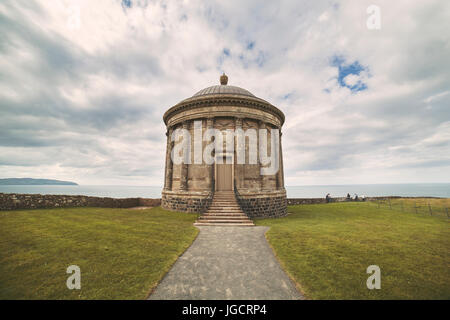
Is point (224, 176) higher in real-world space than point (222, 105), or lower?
lower

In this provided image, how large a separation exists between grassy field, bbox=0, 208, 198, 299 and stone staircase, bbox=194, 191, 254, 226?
9.25 feet

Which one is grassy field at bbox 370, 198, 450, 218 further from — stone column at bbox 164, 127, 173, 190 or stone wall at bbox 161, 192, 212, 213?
stone column at bbox 164, 127, 173, 190

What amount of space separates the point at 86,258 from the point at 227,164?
A: 12.3 meters

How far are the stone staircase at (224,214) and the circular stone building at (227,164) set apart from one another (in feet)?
2.26

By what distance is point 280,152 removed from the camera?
2081cm

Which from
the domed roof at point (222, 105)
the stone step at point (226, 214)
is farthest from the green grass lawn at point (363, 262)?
the domed roof at point (222, 105)

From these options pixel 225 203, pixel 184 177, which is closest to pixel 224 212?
pixel 225 203

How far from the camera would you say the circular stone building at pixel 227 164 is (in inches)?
639

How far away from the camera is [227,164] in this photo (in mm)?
16781

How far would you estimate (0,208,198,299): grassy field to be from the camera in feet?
14.1

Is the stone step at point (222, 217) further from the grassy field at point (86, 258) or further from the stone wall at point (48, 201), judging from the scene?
the stone wall at point (48, 201)

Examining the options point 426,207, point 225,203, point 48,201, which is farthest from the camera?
point 426,207

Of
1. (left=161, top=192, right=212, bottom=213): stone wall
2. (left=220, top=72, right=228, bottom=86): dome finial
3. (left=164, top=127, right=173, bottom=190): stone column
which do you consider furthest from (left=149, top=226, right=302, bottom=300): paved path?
(left=220, top=72, right=228, bottom=86): dome finial

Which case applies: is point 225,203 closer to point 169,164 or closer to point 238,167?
point 238,167
